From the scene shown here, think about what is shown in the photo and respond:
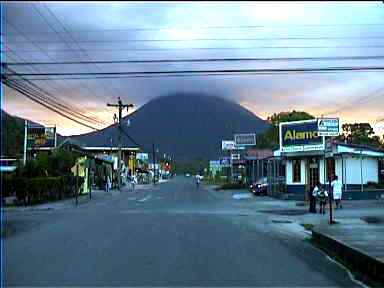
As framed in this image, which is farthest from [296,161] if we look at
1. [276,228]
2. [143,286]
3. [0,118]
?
[0,118]

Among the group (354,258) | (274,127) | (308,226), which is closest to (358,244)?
(354,258)

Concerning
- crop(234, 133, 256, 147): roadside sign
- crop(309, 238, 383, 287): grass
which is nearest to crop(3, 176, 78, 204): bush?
crop(309, 238, 383, 287): grass

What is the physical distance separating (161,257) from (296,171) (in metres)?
34.7

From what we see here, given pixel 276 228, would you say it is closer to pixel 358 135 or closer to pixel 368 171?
pixel 368 171

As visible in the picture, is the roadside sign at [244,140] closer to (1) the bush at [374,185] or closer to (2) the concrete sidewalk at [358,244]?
(1) the bush at [374,185]

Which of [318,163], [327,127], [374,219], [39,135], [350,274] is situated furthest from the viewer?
[39,135]

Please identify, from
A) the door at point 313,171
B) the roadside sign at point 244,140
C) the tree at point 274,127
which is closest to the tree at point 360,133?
the tree at point 274,127

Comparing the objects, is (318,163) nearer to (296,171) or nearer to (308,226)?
(296,171)

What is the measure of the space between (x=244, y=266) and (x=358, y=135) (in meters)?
87.4

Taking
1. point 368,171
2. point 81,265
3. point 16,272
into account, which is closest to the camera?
point 16,272

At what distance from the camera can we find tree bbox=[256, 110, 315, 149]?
3857 inches

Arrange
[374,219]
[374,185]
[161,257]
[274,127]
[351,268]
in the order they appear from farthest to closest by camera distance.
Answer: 1. [274,127]
2. [374,185]
3. [374,219]
4. [161,257]
5. [351,268]

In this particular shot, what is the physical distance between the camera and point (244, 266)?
1205 centimetres

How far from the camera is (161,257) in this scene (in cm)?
1310
